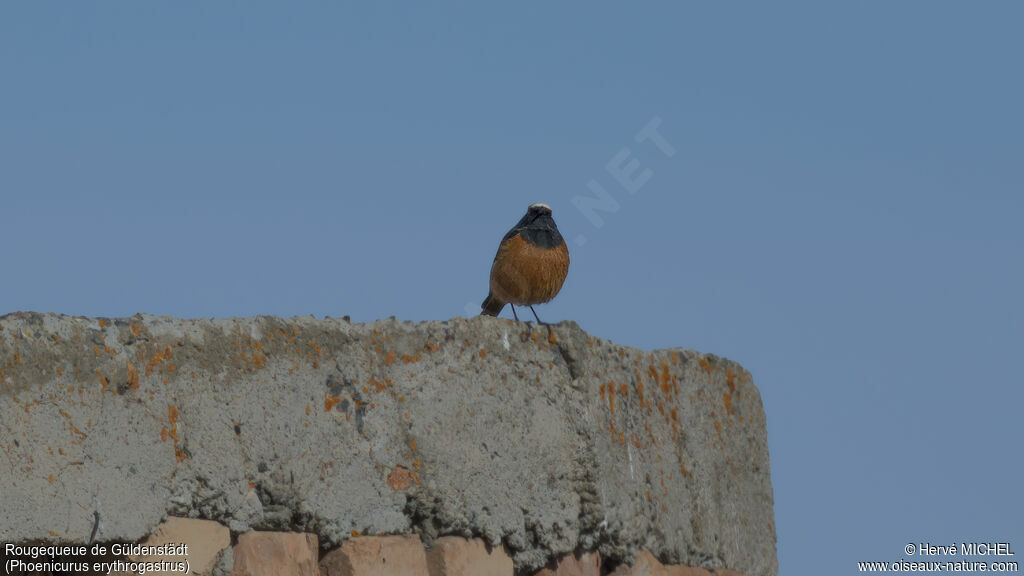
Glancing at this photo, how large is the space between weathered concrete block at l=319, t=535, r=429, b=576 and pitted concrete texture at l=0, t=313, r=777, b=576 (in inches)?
1.5

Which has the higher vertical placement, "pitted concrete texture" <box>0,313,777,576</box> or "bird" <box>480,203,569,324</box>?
"bird" <box>480,203,569,324</box>

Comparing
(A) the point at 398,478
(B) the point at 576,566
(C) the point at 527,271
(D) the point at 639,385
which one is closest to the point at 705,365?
(D) the point at 639,385

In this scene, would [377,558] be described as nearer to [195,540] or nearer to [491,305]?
[195,540]

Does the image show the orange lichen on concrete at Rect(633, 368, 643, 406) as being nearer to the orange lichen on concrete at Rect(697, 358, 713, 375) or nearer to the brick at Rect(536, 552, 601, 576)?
the orange lichen on concrete at Rect(697, 358, 713, 375)

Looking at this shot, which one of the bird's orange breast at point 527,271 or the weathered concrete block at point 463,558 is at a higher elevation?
the bird's orange breast at point 527,271

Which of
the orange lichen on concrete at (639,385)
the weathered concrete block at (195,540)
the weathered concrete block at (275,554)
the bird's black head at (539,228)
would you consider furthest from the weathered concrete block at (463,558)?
the bird's black head at (539,228)

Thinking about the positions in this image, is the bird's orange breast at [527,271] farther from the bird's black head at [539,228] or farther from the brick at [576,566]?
the brick at [576,566]

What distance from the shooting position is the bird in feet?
19.1

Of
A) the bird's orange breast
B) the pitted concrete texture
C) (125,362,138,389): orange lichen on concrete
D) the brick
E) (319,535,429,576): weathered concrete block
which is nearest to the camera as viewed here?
the pitted concrete texture

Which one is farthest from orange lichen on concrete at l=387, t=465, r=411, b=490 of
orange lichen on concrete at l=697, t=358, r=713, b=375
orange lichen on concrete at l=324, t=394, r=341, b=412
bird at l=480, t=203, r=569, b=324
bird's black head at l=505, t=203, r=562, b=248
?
bird's black head at l=505, t=203, r=562, b=248

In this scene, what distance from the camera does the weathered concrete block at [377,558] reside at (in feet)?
12.9

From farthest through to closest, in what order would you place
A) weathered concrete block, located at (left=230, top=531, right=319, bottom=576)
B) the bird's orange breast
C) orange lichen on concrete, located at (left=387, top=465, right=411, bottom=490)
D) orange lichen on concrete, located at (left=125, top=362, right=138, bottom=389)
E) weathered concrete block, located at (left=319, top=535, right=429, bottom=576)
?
the bird's orange breast, orange lichen on concrete, located at (left=387, top=465, right=411, bottom=490), weathered concrete block, located at (left=319, top=535, right=429, bottom=576), weathered concrete block, located at (left=230, top=531, right=319, bottom=576), orange lichen on concrete, located at (left=125, top=362, right=138, bottom=389)

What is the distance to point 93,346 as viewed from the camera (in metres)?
3.55

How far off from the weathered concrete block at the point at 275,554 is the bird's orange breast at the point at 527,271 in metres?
2.17
